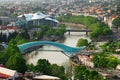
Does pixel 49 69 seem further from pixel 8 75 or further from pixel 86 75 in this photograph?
pixel 8 75

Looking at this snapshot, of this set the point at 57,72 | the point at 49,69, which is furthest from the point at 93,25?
the point at 57,72

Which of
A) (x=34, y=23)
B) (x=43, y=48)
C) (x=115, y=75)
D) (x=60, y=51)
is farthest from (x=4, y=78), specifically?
(x=34, y=23)

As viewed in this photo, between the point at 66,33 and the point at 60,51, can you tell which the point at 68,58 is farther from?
the point at 66,33

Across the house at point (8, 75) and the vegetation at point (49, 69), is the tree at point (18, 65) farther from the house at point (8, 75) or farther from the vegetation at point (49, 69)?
the house at point (8, 75)

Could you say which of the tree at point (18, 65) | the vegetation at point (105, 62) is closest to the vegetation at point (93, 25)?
the vegetation at point (105, 62)

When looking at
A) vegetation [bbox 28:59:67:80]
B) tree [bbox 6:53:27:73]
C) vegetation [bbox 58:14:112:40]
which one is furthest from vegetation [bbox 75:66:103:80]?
vegetation [bbox 58:14:112:40]

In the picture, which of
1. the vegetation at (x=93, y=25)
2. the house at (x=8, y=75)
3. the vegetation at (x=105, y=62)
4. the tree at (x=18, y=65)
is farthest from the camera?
the vegetation at (x=93, y=25)

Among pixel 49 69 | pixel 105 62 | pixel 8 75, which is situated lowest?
pixel 105 62

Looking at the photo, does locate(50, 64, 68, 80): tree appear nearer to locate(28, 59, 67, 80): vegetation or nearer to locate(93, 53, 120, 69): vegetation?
locate(28, 59, 67, 80): vegetation
